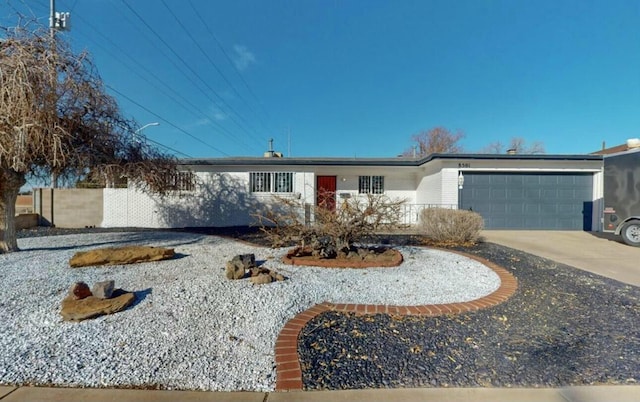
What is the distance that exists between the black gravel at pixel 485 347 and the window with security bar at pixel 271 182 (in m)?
8.88

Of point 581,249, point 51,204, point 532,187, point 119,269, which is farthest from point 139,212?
point 532,187

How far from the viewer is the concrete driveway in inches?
202

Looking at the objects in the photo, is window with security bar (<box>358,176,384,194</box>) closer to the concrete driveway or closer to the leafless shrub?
the concrete driveway

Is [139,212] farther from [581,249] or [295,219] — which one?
[581,249]

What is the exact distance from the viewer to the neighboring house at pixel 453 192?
10445 mm

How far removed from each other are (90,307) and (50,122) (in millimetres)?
3561

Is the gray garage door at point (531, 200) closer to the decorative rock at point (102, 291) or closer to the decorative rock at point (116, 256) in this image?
the decorative rock at point (116, 256)

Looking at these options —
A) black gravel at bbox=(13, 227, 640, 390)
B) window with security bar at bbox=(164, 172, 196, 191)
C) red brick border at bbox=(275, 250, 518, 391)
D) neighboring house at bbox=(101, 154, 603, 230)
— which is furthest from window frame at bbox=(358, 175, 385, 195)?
black gravel at bbox=(13, 227, 640, 390)

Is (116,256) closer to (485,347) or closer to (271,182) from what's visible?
(485,347)

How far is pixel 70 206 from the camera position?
10.3 metres

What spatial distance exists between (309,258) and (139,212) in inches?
353

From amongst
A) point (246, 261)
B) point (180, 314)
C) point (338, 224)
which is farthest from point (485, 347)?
point (246, 261)

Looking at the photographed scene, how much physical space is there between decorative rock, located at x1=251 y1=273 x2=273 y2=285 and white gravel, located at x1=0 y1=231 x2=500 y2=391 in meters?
0.11

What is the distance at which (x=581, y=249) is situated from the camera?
7.05 metres
